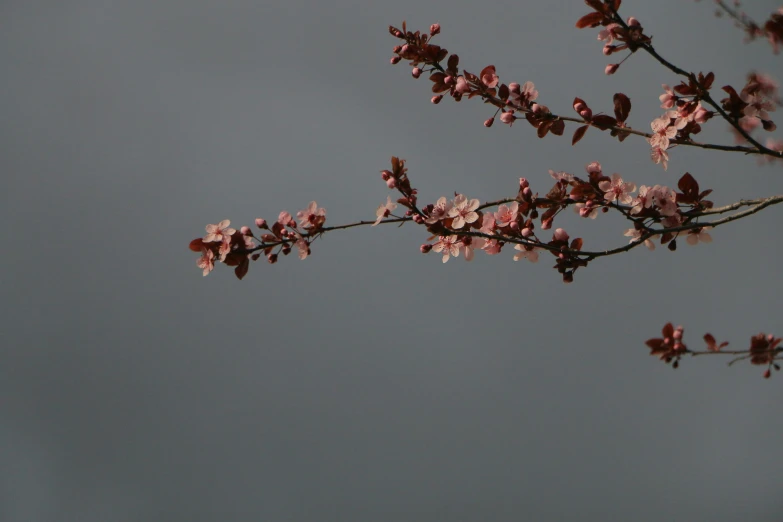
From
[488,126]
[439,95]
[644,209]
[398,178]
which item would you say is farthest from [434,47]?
[644,209]

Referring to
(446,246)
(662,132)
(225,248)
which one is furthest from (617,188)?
(225,248)

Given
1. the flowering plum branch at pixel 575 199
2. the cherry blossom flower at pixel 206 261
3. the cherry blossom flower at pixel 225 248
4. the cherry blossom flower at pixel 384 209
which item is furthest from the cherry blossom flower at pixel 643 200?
the cherry blossom flower at pixel 206 261

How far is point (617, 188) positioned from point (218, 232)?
1807mm

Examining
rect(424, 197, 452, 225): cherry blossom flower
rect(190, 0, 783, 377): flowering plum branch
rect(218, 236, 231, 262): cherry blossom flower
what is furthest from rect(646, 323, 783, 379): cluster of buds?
rect(218, 236, 231, 262): cherry blossom flower

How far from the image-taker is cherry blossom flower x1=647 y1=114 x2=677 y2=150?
112 inches

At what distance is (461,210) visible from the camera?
2.92 metres

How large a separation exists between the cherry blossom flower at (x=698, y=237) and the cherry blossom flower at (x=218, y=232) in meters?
2.04

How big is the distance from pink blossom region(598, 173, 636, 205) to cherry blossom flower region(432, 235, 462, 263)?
2.21 ft

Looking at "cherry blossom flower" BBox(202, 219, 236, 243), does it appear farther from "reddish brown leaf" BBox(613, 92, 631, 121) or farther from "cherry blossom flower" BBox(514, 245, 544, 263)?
"reddish brown leaf" BBox(613, 92, 631, 121)

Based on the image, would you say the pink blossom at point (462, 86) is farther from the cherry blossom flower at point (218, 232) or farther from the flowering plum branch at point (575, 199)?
the cherry blossom flower at point (218, 232)

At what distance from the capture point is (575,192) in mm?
2906

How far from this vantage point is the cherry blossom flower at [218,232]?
3.05 metres

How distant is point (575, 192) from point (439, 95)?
91cm

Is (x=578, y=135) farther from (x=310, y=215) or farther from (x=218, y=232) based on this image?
(x=218, y=232)
